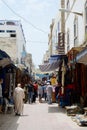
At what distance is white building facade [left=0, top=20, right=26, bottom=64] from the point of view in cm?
6056

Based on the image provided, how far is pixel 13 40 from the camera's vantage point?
210ft

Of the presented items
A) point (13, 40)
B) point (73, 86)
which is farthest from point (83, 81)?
point (13, 40)

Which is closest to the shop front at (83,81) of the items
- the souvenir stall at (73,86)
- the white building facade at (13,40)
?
the souvenir stall at (73,86)

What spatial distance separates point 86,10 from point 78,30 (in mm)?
2472

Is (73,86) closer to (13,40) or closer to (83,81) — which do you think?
(83,81)

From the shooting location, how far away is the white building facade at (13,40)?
60.6m

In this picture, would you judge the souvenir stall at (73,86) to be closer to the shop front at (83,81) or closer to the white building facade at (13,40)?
the shop front at (83,81)


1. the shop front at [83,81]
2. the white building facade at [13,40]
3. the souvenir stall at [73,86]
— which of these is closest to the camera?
the shop front at [83,81]

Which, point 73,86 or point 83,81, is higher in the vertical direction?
point 83,81

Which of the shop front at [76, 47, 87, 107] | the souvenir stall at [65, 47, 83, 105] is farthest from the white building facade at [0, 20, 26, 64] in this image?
the shop front at [76, 47, 87, 107]

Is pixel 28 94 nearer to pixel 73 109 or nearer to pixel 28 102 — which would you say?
pixel 28 102

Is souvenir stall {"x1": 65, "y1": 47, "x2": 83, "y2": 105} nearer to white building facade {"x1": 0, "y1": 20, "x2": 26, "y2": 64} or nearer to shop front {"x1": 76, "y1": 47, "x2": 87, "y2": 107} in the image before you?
shop front {"x1": 76, "y1": 47, "x2": 87, "y2": 107}

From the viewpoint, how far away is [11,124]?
14.2 m

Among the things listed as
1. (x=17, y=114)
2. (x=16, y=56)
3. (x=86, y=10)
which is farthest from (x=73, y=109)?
(x=16, y=56)
